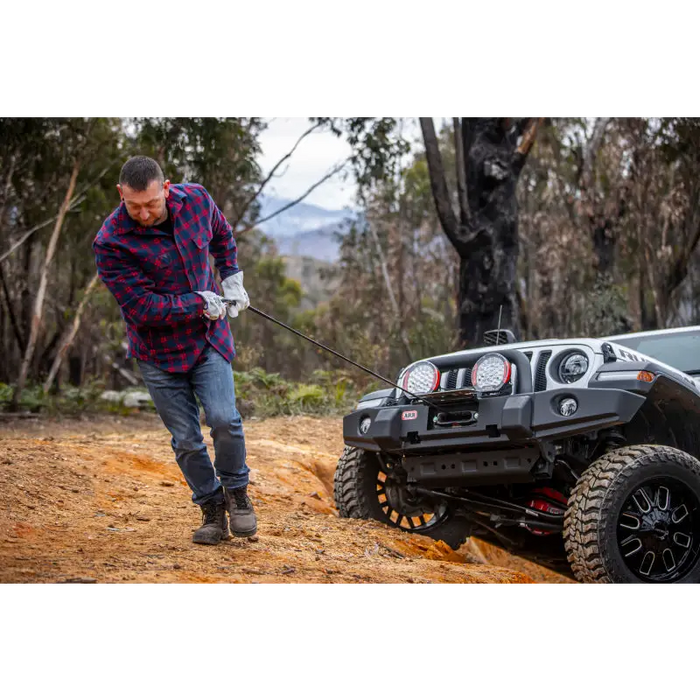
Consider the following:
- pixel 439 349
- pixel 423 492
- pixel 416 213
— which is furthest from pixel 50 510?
pixel 416 213

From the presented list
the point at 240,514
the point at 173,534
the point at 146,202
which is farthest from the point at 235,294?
the point at 173,534

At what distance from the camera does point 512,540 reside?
5945mm

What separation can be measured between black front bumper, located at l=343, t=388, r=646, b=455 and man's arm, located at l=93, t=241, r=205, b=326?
1.41 m

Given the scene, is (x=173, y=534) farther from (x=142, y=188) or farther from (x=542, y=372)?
(x=542, y=372)

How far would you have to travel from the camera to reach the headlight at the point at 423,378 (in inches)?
215

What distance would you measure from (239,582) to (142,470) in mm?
3870

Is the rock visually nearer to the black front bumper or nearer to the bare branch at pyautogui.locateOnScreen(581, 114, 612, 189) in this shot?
the black front bumper

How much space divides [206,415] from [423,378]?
4.39 feet

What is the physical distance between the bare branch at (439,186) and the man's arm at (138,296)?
8.42 m

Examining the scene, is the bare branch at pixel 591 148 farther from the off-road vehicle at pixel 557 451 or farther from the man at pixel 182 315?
the man at pixel 182 315

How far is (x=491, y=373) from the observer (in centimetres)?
512

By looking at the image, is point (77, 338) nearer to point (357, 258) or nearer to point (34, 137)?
point (34, 137)

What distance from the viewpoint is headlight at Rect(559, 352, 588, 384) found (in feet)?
16.4

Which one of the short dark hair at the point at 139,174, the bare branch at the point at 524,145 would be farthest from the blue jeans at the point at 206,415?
the bare branch at the point at 524,145
